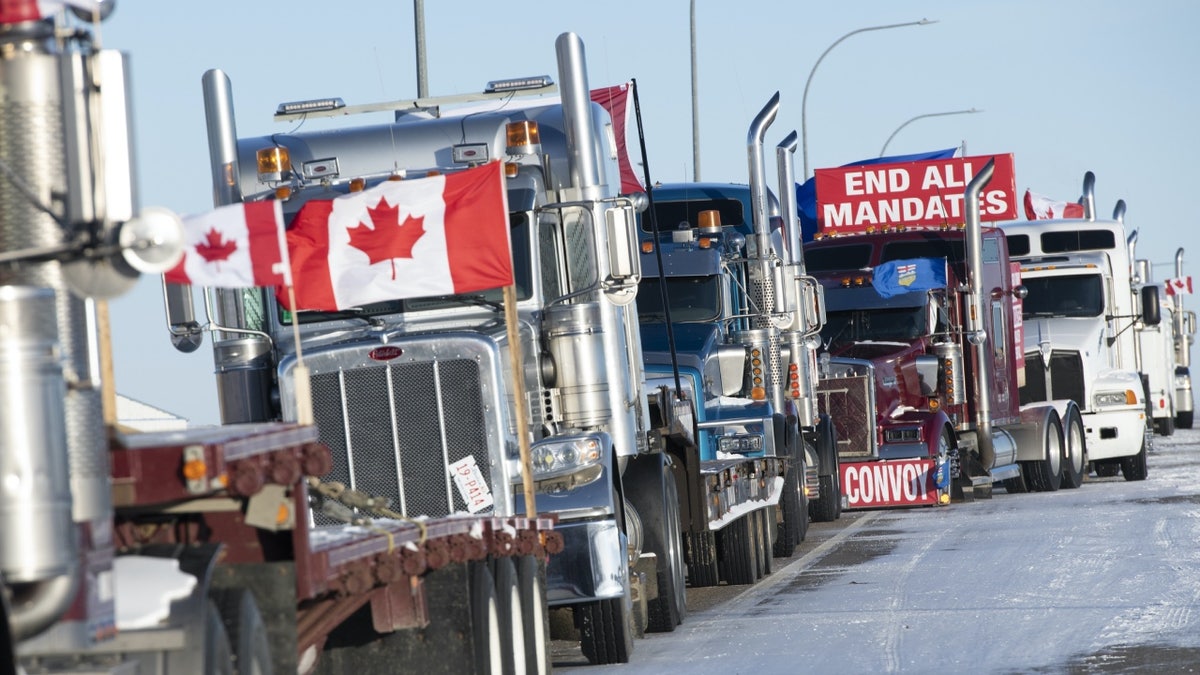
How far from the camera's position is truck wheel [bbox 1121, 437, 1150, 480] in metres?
28.6

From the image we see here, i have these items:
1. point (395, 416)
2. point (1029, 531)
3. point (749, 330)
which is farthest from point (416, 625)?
Answer: point (1029, 531)

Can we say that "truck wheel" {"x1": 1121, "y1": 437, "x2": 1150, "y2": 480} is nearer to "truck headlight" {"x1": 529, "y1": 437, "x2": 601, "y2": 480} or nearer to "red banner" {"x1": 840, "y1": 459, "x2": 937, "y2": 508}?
"red banner" {"x1": 840, "y1": 459, "x2": 937, "y2": 508}

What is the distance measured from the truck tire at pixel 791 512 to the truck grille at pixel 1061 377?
8960 mm

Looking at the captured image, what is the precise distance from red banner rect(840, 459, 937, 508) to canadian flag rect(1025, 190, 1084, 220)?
631 inches

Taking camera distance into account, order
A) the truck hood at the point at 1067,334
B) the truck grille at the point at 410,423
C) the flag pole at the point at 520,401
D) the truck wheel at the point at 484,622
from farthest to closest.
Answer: the truck hood at the point at 1067,334 < the truck grille at the point at 410,423 < the flag pole at the point at 520,401 < the truck wheel at the point at 484,622

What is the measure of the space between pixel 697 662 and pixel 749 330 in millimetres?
7782

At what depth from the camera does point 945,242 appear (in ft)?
84.9

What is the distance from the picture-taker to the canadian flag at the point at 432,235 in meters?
10.1

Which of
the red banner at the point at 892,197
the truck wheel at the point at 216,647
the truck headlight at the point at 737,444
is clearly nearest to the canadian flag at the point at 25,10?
the truck wheel at the point at 216,647

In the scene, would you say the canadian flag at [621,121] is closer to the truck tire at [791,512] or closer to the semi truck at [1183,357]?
the truck tire at [791,512]

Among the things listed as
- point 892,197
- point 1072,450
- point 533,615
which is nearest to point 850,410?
point 892,197

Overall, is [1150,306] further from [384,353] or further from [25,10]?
[25,10]

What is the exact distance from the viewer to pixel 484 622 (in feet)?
29.0

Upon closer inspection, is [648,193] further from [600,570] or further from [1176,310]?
[1176,310]
